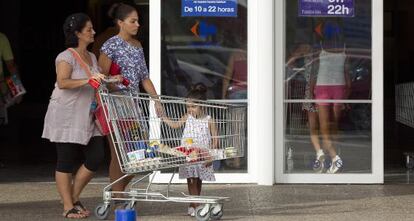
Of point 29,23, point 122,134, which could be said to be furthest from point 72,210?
point 29,23

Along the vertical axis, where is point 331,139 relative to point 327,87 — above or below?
below

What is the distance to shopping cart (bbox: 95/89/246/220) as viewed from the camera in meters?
8.44

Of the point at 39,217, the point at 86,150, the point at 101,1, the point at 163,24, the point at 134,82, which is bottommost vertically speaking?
the point at 39,217

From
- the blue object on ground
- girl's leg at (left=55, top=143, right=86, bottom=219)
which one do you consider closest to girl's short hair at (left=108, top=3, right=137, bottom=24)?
girl's leg at (left=55, top=143, right=86, bottom=219)

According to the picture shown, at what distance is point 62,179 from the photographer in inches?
356

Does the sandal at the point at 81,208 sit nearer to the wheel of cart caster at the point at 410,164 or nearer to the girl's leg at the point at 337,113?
the girl's leg at the point at 337,113

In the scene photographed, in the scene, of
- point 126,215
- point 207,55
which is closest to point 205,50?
point 207,55

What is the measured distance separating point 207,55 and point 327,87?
137cm

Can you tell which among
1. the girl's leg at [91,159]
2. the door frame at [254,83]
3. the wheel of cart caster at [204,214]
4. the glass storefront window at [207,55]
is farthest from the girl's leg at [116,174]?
the glass storefront window at [207,55]

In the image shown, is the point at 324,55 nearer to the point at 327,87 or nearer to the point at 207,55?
the point at 327,87

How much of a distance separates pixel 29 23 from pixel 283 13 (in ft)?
45.1

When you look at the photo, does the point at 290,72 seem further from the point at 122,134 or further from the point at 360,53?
the point at 122,134

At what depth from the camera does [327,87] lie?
449 inches

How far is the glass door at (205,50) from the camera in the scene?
11383 mm
